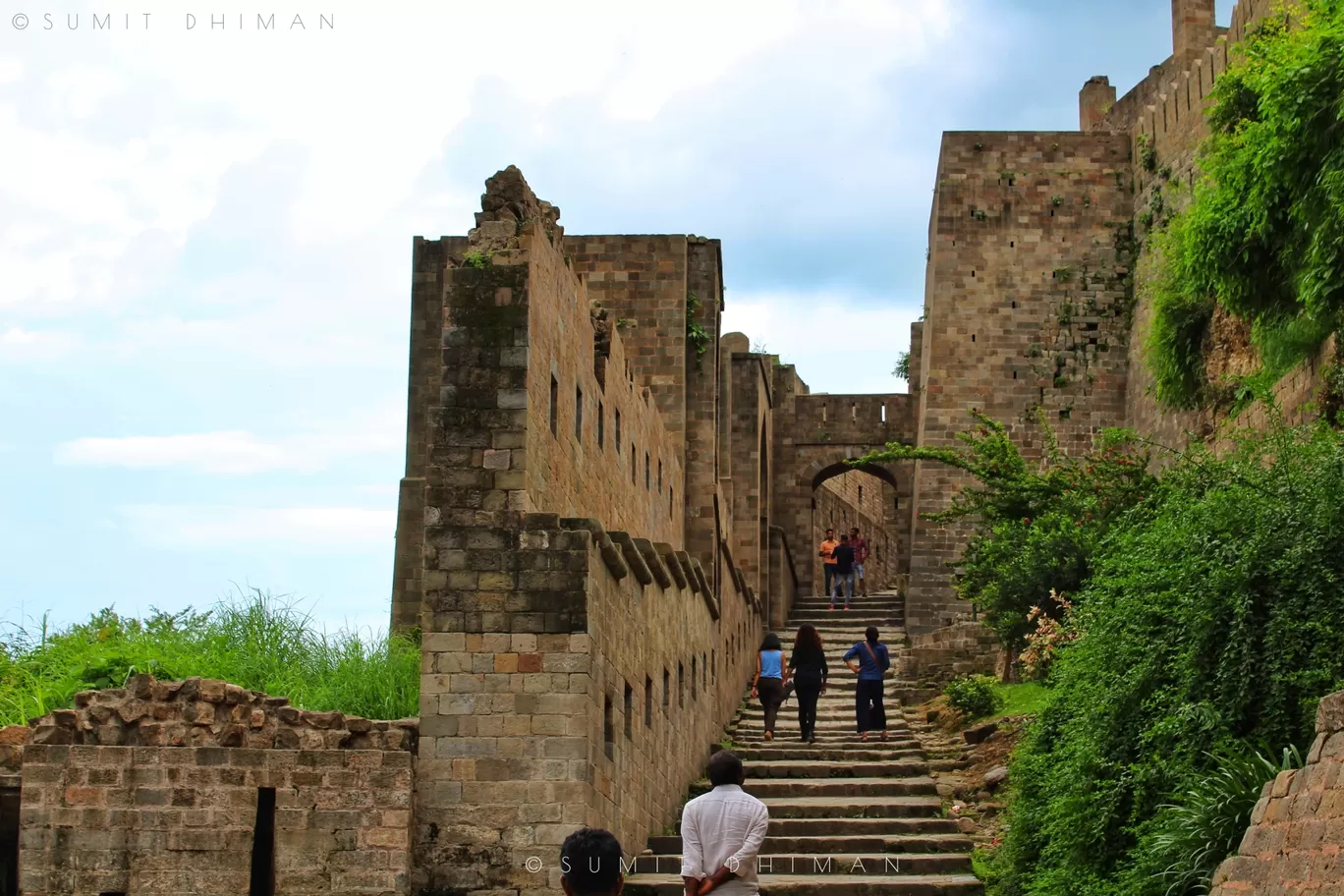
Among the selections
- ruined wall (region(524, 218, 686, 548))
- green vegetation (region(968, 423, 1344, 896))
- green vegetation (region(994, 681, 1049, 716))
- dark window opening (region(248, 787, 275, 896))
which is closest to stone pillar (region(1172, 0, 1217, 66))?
green vegetation (region(994, 681, 1049, 716))

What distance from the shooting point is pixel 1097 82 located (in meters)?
40.8

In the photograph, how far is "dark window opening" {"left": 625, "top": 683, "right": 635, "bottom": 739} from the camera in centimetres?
1412

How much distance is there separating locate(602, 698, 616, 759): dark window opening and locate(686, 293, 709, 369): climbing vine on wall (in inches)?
454

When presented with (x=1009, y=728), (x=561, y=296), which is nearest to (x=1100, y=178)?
(x=1009, y=728)

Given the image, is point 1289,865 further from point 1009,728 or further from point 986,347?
point 986,347

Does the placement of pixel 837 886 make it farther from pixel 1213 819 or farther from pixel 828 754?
pixel 828 754

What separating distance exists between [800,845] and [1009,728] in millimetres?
3864

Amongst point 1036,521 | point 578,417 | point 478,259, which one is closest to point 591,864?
point 478,259

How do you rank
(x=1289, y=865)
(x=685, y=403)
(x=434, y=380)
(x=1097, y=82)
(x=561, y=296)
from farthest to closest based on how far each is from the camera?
(x=1097, y=82) → (x=685, y=403) → (x=434, y=380) → (x=561, y=296) → (x=1289, y=865)

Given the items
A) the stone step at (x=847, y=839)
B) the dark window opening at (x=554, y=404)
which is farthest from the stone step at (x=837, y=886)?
the dark window opening at (x=554, y=404)

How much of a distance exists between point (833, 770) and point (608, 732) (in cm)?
498

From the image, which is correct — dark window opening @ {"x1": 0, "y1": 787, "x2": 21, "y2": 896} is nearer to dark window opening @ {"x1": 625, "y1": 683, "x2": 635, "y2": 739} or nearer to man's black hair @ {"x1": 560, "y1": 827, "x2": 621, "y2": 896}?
dark window opening @ {"x1": 625, "y1": 683, "x2": 635, "y2": 739}

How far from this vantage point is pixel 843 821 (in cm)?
1527

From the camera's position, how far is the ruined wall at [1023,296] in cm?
3216
